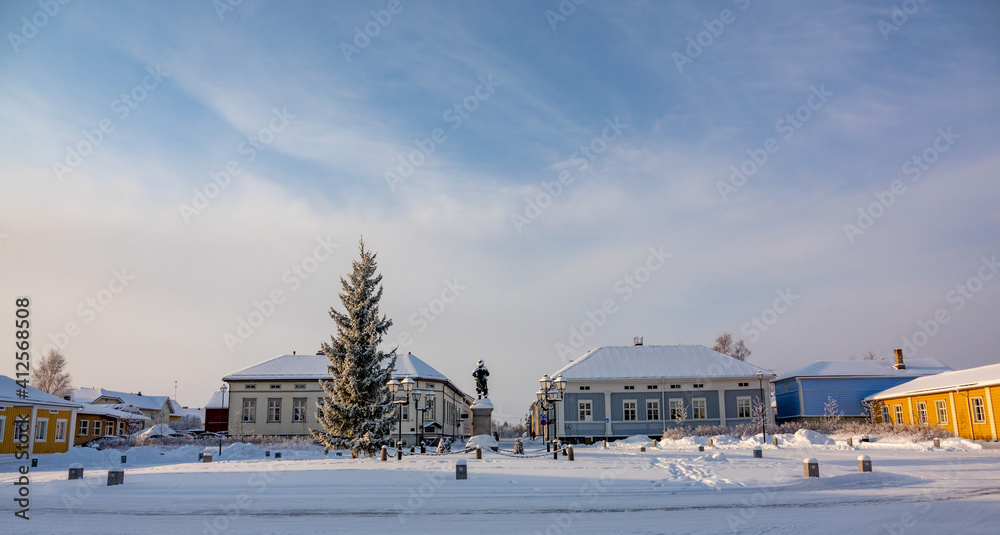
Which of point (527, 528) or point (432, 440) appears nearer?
point (527, 528)

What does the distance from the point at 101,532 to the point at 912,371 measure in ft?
170

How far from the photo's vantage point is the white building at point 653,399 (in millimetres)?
43344

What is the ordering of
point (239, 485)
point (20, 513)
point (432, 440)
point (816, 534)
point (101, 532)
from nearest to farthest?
1. point (816, 534)
2. point (101, 532)
3. point (20, 513)
4. point (239, 485)
5. point (432, 440)

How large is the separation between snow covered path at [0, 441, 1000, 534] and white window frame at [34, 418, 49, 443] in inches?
723

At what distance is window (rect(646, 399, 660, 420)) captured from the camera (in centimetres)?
4366

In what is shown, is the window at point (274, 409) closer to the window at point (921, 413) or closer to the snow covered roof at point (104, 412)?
the snow covered roof at point (104, 412)

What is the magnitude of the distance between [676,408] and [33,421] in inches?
1525

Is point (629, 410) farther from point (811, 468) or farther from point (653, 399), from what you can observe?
point (811, 468)

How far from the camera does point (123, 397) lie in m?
85.6

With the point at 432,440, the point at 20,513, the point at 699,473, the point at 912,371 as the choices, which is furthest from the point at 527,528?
the point at 912,371

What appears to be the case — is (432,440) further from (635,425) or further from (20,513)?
(20,513)

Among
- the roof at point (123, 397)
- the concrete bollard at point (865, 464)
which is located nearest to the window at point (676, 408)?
the concrete bollard at point (865, 464)

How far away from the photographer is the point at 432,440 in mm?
42031

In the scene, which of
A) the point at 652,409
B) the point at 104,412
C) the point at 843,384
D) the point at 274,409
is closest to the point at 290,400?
the point at 274,409
